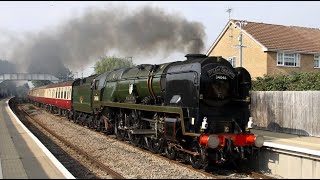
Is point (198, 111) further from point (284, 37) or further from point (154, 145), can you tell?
point (284, 37)

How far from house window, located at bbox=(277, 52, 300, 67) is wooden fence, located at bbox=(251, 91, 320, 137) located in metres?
11.1

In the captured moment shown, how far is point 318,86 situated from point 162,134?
27.3 feet

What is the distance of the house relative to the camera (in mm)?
28516

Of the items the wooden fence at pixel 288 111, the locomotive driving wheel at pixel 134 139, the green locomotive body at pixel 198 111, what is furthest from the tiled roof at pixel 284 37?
the green locomotive body at pixel 198 111

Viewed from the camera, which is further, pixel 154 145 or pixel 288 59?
pixel 288 59

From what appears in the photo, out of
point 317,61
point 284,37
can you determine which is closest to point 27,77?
point 284,37

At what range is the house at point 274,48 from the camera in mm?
28516

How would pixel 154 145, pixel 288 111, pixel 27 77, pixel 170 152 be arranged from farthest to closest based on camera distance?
1. pixel 27 77
2. pixel 288 111
3. pixel 154 145
4. pixel 170 152

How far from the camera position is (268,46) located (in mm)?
28469

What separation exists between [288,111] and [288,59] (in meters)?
14.0

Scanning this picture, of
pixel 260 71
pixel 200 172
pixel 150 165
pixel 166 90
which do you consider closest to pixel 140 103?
pixel 166 90

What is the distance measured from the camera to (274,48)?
2848 centimetres

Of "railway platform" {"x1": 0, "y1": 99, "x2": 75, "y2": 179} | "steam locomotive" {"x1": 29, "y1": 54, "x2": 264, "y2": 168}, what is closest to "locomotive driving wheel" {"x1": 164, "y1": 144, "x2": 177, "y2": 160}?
"steam locomotive" {"x1": 29, "y1": 54, "x2": 264, "y2": 168}

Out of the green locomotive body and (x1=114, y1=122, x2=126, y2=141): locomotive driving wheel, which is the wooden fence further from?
(x1=114, y1=122, x2=126, y2=141): locomotive driving wheel
